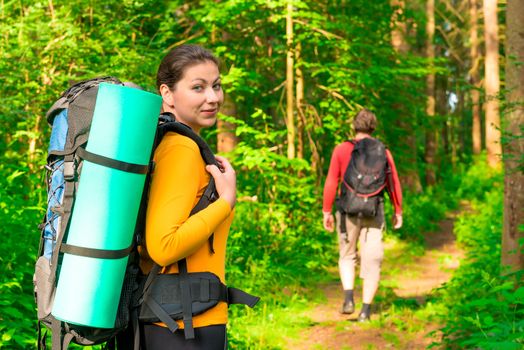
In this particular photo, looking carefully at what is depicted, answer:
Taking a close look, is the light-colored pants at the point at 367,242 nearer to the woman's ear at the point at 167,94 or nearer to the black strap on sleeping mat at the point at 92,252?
the woman's ear at the point at 167,94

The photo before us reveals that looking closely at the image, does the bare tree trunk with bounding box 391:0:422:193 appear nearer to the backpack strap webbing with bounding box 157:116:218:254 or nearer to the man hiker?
the man hiker

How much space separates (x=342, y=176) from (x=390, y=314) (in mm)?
1558

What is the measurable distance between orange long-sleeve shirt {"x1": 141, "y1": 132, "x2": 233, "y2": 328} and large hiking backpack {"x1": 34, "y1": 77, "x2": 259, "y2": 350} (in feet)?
0.11

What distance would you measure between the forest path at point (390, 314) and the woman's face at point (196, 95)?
4061 millimetres

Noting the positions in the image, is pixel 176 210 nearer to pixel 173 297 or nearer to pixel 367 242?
pixel 173 297

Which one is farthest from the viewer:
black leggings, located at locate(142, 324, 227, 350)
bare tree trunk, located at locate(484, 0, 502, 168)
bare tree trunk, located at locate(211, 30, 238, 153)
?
bare tree trunk, located at locate(484, 0, 502, 168)

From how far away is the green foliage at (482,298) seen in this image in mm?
3938

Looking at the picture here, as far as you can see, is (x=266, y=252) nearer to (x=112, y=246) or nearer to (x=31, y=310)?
(x=31, y=310)

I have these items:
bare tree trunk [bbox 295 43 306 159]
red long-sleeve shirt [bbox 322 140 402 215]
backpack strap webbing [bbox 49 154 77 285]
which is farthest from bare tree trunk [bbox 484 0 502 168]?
backpack strap webbing [bbox 49 154 77 285]

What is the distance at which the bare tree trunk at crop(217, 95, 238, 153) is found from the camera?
11.6m

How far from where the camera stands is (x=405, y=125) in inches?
563

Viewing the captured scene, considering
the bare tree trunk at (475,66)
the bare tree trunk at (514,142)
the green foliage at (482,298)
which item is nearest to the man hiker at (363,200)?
the green foliage at (482,298)

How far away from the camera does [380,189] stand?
734 cm

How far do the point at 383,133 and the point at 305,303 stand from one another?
4798mm
